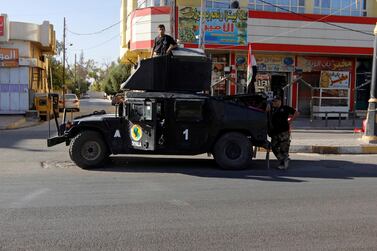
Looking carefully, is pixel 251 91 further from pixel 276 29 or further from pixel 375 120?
pixel 276 29

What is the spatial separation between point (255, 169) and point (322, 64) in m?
20.9

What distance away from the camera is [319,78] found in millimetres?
30156

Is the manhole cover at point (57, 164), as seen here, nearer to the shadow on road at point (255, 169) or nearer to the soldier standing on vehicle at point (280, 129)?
the shadow on road at point (255, 169)

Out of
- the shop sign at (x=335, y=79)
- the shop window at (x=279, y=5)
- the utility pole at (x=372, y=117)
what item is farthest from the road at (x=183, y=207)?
the shop window at (x=279, y=5)

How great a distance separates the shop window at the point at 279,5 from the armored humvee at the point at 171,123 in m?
19.8

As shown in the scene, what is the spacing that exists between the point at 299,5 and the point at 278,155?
21.1 m

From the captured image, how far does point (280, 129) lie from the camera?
1091cm

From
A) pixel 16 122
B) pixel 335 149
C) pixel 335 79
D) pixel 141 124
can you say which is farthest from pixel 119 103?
pixel 335 79

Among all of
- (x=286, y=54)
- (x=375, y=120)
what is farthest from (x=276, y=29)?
(x=375, y=120)

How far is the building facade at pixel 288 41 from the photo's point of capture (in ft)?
89.3

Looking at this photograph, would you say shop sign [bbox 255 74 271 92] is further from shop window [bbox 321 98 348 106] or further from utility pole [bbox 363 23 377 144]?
utility pole [bbox 363 23 377 144]

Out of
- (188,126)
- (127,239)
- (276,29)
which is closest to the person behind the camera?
(127,239)

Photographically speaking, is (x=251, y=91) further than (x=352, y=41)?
No

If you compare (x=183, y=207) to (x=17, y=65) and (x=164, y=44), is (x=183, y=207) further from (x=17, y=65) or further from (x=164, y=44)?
(x=17, y=65)
